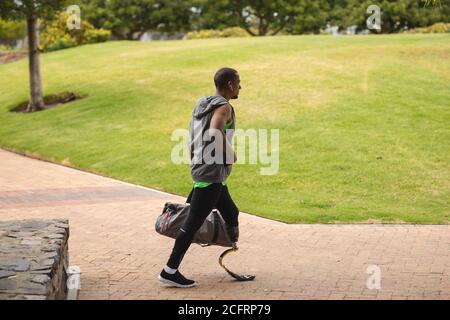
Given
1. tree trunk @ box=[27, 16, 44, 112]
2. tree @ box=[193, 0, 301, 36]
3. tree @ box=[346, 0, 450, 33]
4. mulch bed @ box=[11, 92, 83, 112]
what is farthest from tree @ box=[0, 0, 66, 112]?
tree @ box=[346, 0, 450, 33]

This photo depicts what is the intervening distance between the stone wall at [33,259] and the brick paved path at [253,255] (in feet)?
1.79

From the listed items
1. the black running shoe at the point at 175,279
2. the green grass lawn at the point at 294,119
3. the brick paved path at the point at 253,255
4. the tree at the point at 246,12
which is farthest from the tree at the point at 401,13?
the black running shoe at the point at 175,279

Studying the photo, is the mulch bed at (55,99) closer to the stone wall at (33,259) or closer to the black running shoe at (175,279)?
the stone wall at (33,259)

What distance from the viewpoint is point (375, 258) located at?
8.03 metres

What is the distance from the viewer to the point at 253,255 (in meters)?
8.23

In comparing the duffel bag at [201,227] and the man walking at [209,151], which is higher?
the man walking at [209,151]

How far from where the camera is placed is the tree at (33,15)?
1912cm

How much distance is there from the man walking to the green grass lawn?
12.8 feet

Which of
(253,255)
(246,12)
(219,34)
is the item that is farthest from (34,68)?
(246,12)

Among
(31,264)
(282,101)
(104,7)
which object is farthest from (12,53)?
(31,264)

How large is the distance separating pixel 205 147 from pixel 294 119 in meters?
9.86

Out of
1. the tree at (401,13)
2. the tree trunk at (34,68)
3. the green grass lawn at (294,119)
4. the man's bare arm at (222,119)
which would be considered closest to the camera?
the man's bare arm at (222,119)

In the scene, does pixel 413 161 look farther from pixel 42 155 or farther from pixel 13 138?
pixel 13 138
